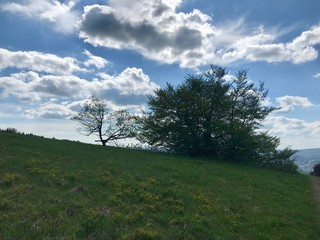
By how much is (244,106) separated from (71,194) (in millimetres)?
35219

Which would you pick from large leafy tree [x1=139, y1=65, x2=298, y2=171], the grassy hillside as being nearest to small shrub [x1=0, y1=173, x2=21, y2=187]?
the grassy hillside

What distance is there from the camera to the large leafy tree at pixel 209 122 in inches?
1740

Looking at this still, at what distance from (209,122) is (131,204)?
3022 cm

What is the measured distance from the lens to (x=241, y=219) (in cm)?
1617

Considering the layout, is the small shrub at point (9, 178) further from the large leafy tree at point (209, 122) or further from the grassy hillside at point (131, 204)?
the large leafy tree at point (209, 122)

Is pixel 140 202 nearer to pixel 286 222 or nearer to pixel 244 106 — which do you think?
pixel 286 222

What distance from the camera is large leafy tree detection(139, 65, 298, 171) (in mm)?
44188

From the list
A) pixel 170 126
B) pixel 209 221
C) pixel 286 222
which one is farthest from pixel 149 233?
pixel 170 126

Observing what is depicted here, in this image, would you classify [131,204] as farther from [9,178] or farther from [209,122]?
[209,122]

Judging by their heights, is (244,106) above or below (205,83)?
below

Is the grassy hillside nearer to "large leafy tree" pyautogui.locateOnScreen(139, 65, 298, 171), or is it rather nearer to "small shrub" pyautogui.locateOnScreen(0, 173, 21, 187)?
"small shrub" pyautogui.locateOnScreen(0, 173, 21, 187)

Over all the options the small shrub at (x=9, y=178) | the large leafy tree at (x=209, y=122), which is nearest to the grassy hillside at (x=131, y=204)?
the small shrub at (x=9, y=178)

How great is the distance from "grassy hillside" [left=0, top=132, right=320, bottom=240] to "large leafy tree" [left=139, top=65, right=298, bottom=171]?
1909 cm

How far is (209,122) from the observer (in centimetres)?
4456
